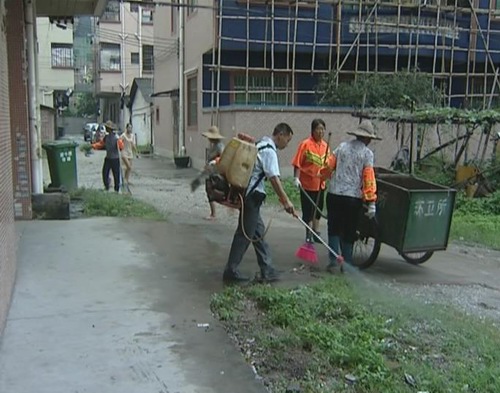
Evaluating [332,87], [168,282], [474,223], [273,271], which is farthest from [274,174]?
[332,87]

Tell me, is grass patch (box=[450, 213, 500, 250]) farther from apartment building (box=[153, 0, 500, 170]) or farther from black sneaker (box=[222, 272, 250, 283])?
apartment building (box=[153, 0, 500, 170])

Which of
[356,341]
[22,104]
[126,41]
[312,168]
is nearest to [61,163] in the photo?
[22,104]

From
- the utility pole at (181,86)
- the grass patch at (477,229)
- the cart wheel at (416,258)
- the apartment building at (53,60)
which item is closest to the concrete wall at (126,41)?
the apartment building at (53,60)

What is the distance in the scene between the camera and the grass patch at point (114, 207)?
1026cm

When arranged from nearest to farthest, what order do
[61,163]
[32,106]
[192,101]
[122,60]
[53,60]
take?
[32,106]
[61,163]
[192,101]
[53,60]
[122,60]

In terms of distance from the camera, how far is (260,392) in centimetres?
388

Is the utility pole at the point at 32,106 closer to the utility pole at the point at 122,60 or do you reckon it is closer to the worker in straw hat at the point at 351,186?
the worker in straw hat at the point at 351,186

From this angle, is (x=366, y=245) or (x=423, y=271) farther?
(x=366, y=245)

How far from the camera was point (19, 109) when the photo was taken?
905 cm

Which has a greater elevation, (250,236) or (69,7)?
(69,7)

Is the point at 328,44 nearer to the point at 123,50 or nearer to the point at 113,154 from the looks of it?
the point at 113,154

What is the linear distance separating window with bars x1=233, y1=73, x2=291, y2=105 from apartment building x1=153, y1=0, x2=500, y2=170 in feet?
0.10

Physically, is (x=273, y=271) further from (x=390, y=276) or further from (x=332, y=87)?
(x=332, y=87)

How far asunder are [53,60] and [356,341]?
112 feet
